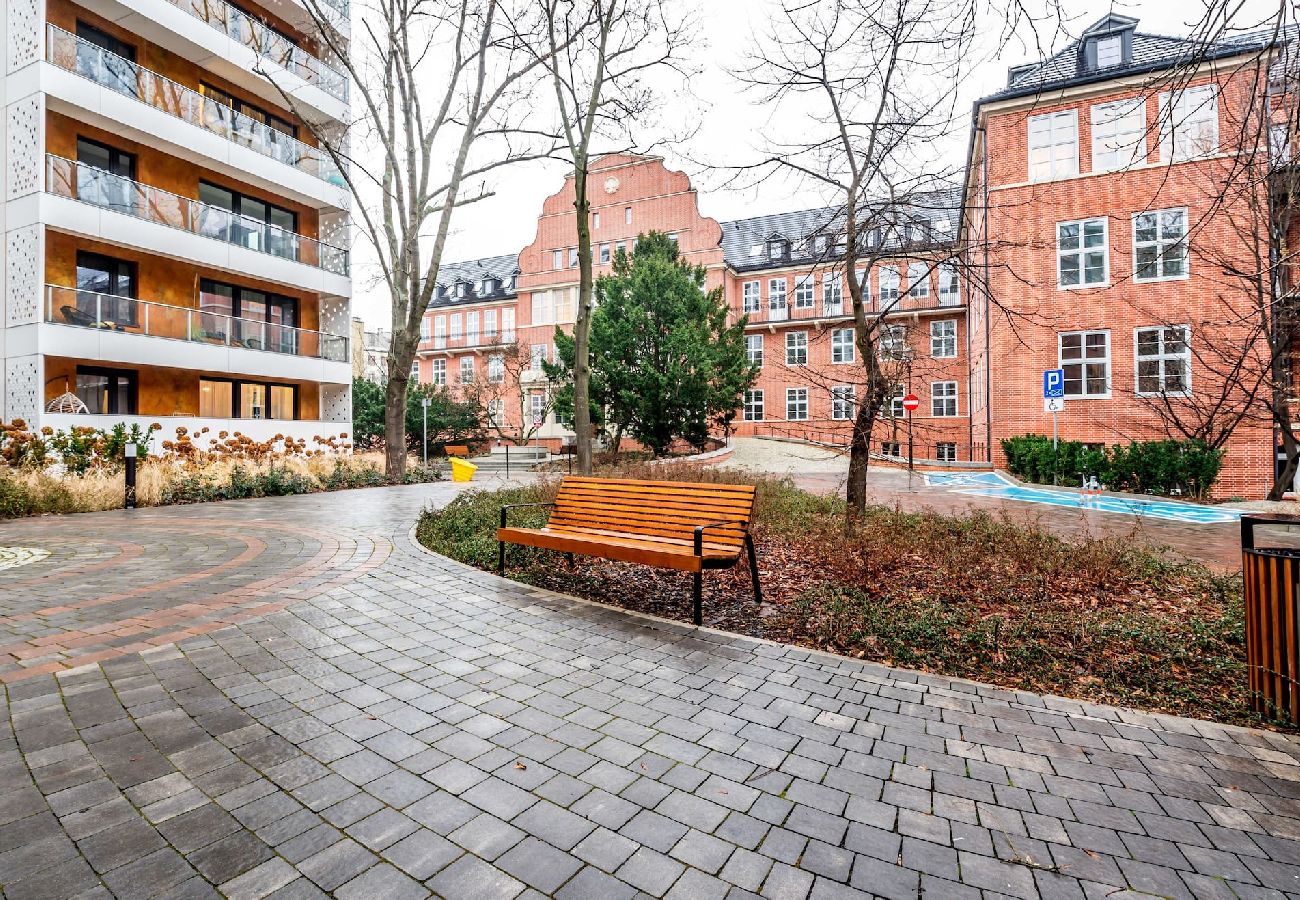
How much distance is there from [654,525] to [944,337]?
33.3 m

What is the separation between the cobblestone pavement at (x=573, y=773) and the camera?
6.79ft

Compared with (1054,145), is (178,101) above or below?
below

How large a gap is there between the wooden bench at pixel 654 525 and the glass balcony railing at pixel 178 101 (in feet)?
60.1

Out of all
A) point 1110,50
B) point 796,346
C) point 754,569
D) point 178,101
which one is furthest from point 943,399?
point 178,101

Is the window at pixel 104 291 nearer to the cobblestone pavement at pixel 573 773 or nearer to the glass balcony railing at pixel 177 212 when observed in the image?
the glass balcony railing at pixel 177 212

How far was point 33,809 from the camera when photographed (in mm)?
2332

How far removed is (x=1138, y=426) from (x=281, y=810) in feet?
76.4

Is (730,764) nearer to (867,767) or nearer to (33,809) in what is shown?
(867,767)

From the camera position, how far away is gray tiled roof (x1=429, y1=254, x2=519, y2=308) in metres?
48.0

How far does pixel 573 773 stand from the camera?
265 cm

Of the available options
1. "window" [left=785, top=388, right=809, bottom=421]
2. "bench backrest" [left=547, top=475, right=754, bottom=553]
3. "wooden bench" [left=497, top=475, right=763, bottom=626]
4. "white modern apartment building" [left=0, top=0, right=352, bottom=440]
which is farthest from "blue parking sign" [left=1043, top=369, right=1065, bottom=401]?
"window" [left=785, top=388, right=809, bottom=421]

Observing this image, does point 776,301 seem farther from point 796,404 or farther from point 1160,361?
point 1160,361

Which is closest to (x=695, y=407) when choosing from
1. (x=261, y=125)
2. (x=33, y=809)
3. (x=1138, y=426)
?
(x=1138, y=426)

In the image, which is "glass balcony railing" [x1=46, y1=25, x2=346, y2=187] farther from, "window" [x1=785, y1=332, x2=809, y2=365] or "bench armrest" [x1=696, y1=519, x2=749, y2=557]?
"window" [x1=785, y1=332, x2=809, y2=365]
